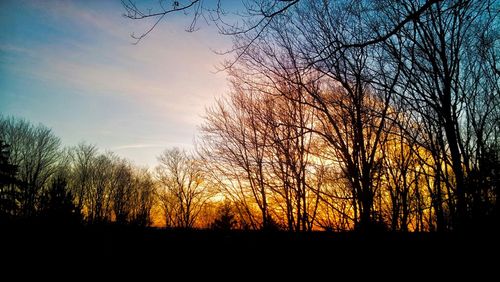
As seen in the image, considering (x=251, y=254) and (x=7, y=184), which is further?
(x=7, y=184)

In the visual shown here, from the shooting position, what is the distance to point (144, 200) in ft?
163

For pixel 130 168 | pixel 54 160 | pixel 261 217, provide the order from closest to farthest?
1. pixel 261 217
2. pixel 54 160
3. pixel 130 168

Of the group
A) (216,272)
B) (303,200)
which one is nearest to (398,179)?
(303,200)

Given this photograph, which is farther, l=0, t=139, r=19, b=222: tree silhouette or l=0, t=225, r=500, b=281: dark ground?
l=0, t=139, r=19, b=222: tree silhouette

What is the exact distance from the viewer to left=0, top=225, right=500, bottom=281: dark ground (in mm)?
4098

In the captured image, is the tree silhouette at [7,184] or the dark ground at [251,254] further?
the tree silhouette at [7,184]

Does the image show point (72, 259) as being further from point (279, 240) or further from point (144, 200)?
point (144, 200)

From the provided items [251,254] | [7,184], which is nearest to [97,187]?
[7,184]

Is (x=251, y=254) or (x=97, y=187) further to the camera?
(x=97, y=187)

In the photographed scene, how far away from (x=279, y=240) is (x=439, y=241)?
112 inches

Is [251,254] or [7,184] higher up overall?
[7,184]

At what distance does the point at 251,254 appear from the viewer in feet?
15.5

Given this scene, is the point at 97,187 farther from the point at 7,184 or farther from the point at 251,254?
the point at 251,254

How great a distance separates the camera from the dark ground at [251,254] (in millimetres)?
4098
